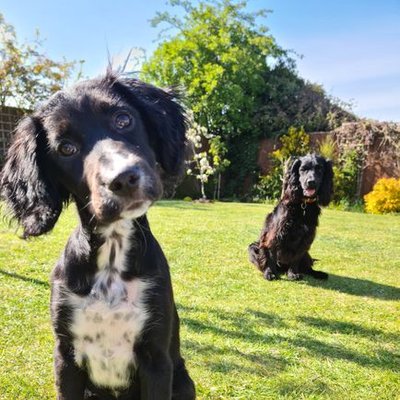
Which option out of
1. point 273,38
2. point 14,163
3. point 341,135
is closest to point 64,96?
point 14,163

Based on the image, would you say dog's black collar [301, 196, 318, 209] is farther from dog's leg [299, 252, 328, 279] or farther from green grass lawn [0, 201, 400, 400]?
green grass lawn [0, 201, 400, 400]

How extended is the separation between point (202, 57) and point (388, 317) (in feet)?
64.7

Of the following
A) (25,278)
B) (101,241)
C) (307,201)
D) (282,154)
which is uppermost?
(282,154)

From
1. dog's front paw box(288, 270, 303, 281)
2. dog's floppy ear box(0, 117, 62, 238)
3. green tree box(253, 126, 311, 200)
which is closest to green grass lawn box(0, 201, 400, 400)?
dog's front paw box(288, 270, 303, 281)

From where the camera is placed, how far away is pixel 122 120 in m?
2.09

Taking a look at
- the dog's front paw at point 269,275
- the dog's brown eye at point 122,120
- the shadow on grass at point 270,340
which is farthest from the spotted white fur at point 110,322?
the dog's front paw at point 269,275

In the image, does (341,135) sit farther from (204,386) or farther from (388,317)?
(204,386)

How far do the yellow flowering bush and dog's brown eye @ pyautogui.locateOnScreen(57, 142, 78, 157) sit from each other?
1465cm

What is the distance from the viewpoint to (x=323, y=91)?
68.5ft

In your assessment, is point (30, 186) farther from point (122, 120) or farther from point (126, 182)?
point (126, 182)

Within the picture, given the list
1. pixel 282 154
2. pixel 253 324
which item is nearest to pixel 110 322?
pixel 253 324

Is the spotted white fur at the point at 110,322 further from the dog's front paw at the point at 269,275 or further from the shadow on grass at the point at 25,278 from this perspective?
the dog's front paw at the point at 269,275

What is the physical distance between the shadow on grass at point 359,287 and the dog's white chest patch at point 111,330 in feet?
12.6

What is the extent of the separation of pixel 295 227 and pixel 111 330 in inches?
162
